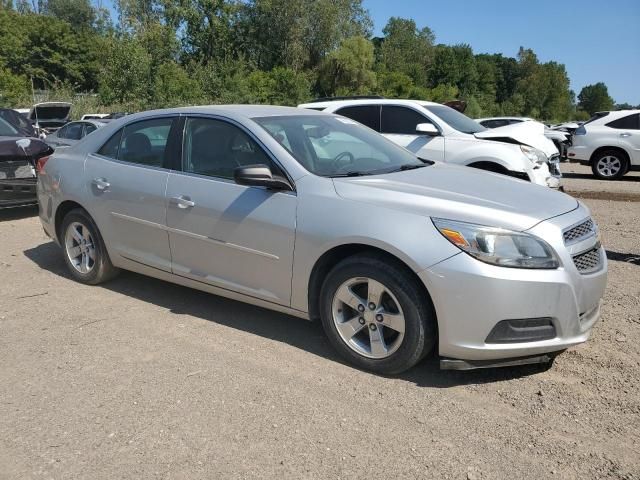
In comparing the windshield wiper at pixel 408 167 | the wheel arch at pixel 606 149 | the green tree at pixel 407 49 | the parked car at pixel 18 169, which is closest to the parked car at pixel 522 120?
the wheel arch at pixel 606 149

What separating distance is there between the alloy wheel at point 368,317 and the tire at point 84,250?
255cm

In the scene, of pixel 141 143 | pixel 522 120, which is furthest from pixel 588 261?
pixel 522 120

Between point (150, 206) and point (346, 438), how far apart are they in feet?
8.49

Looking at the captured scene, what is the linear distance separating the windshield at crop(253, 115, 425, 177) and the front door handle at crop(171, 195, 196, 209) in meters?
0.78

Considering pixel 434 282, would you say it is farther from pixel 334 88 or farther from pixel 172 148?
pixel 334 88

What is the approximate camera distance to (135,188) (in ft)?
15.8

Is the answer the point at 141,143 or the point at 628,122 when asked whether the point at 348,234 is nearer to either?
the point at 141,143

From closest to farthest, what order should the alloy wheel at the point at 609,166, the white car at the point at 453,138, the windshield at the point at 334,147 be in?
the windshield at the point at 334,147
the white car at the point at 453,138
the alloy wheel at the point at 609,166

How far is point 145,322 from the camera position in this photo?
461cm

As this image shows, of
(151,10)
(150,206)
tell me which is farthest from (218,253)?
(151,10)

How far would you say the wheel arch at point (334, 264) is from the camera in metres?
3.47

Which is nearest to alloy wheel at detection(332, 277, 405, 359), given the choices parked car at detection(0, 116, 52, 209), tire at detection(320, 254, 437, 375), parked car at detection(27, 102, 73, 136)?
tire at detection(320, 254, 437, 375)

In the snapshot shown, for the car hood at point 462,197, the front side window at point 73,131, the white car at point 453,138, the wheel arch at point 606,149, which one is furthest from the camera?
the wheel arch at point 606,149

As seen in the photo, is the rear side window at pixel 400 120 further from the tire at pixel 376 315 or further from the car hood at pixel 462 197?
the tire at pixel 376 315
